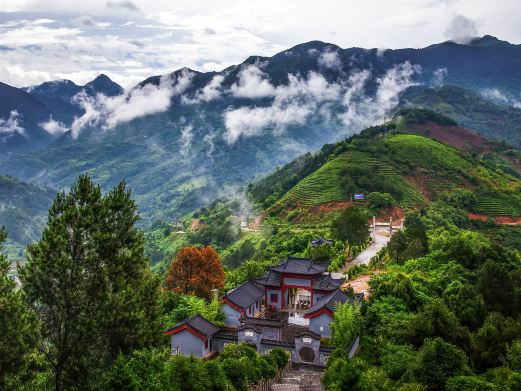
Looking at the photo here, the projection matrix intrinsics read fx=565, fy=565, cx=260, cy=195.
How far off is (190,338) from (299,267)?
45.8ft

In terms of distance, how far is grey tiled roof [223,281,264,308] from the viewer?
136ft

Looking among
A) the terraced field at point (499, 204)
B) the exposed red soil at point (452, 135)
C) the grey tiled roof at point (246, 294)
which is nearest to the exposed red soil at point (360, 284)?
the grey tiled roof at point (246, 294)

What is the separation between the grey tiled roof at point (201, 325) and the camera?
35.4m

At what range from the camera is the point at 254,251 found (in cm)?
8000

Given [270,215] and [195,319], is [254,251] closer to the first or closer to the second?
[270,215]

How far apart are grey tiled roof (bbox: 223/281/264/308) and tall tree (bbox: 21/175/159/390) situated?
19.6 m

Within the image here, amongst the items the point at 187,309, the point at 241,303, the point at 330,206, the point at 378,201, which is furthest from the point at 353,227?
the point at 330,206

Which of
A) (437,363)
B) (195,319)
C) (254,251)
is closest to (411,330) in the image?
(437,363)

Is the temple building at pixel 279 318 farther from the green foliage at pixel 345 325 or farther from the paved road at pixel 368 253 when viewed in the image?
the paved road at pixel 368 253

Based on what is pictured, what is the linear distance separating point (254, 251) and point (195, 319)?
4397 cm

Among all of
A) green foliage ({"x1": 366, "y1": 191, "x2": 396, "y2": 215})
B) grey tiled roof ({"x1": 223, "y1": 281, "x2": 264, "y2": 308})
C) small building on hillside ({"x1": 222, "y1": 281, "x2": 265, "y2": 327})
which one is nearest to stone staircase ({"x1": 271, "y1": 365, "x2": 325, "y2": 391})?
small building on hillside ({"x1": 222, "y1": 281, "x2": 265, "y2": 327})

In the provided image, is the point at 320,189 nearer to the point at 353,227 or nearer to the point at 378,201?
the point at 378,201

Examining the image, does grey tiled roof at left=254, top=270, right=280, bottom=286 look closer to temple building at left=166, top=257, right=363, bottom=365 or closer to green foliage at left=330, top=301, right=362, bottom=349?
temple building at left=166, top=257, right=363, bottom=365

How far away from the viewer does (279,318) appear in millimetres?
44562
